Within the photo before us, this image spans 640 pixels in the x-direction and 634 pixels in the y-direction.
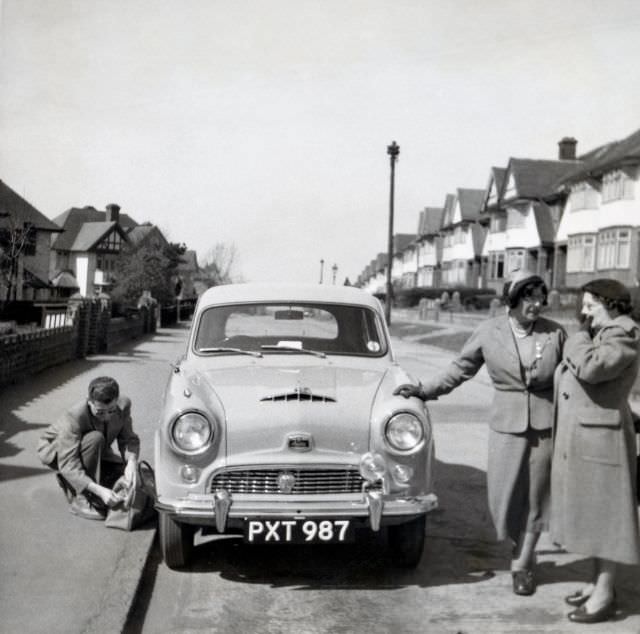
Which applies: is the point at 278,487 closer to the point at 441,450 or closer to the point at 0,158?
the point at 0,158

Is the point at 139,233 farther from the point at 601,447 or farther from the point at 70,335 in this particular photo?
the point at 601,447

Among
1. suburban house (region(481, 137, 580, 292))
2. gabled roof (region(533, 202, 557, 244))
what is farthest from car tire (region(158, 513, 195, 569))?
gabled roof (region(533, 202, 557, 244))

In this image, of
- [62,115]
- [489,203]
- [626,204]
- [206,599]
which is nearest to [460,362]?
[206,599]

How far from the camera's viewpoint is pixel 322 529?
3.91m

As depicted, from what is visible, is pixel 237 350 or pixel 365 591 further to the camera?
pixel 237 350

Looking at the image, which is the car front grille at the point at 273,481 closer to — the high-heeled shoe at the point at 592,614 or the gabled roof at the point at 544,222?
the high-heeled shoe at the point at 592,614

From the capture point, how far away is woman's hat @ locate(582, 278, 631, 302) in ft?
11.9

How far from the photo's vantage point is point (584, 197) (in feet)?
108

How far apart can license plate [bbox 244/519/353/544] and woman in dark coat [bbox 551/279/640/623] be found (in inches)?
44.8

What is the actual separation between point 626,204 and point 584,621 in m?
28.7

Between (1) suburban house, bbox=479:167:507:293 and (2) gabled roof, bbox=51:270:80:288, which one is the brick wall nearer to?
(2) gabled roof, bbox=51:270:80:288

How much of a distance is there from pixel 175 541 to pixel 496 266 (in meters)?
42.5

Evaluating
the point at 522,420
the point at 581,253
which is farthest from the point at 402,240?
the point at 522,420

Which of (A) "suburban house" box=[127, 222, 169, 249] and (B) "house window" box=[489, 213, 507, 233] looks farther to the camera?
(B) "house window" box=[489, 213, 507, 233]
